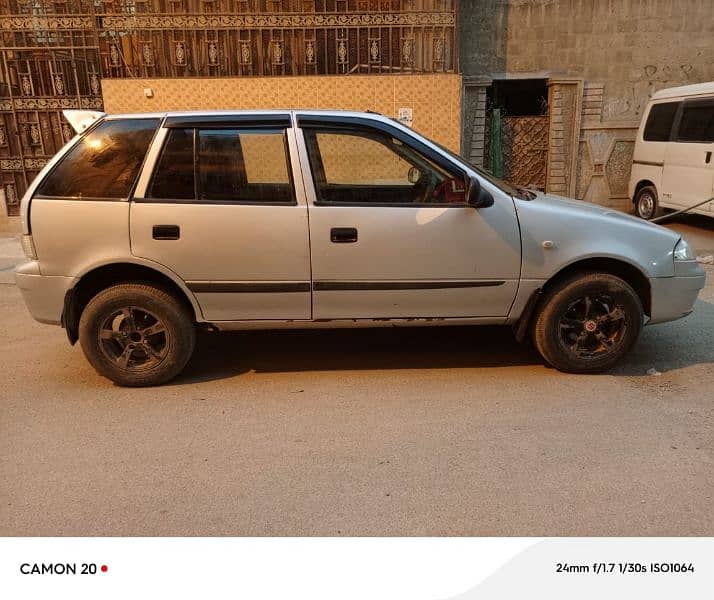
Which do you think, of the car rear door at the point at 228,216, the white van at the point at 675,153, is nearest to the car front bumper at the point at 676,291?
the car rear door at the point at 228,216

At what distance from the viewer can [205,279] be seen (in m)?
3.70

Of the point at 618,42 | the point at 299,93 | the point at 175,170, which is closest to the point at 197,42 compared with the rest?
the point at 299,93

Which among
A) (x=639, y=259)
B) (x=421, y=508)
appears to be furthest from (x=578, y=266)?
(x=421, y=508)

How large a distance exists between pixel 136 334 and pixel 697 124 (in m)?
8.61

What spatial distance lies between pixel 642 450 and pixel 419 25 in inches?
323

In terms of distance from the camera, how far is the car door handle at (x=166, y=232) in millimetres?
3617

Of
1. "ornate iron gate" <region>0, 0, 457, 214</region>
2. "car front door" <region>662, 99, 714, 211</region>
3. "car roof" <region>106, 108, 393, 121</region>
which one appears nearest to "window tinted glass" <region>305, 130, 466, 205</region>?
"car roof" <region>106, 108, 393, 121</region>

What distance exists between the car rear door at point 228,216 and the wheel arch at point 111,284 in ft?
0.33

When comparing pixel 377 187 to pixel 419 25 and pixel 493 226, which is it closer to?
pixel 493 226

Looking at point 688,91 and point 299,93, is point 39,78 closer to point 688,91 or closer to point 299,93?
point 299,93

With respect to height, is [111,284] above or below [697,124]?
below

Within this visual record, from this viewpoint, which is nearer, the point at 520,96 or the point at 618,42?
the point at 618,42

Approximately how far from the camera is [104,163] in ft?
12.1

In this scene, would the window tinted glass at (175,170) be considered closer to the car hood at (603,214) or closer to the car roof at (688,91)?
the car hood at (603,214)
